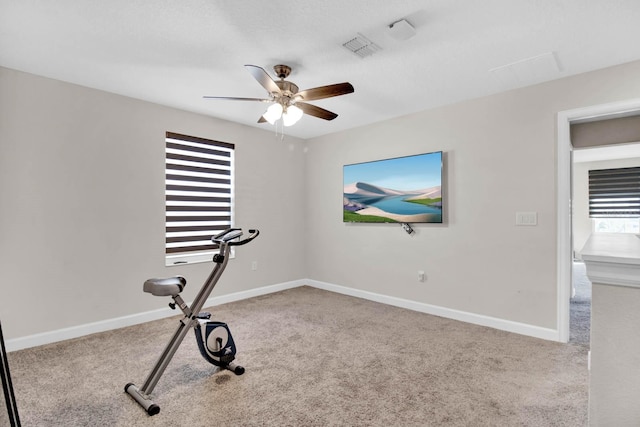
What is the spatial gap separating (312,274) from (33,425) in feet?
12.4

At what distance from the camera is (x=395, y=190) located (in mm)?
4105

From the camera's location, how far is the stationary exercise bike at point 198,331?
2041mm

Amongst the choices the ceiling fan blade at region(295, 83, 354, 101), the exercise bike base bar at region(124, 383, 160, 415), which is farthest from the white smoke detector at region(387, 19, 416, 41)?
the exercise bike base bar at region(124, 383, 160, 415)

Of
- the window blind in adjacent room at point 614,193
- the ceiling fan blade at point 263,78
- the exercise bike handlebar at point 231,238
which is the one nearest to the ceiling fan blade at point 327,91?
the ceiling fan blade at point 263,78

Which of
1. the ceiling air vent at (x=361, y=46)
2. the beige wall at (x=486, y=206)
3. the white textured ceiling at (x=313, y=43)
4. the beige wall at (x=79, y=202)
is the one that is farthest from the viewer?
the beige wall at (x=486, y=206)

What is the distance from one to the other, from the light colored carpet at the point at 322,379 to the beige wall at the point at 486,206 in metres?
0.47

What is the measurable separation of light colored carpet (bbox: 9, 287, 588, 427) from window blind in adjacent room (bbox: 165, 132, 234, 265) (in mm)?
1051

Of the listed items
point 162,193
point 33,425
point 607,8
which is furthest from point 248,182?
point 607,8

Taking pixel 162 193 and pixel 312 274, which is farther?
pixel 312 274

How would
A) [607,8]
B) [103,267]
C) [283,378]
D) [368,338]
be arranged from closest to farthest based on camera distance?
1. [607,8]
2. [283,378]
3. [368,338]
4. [103,267]

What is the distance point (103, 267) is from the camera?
3277 mm

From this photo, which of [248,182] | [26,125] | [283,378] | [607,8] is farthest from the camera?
[248,182]

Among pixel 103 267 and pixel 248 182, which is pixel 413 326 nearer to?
pixel 248 182

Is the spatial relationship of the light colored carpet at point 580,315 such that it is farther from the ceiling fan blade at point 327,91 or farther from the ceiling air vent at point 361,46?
the ceiling air vent at point 361,46
